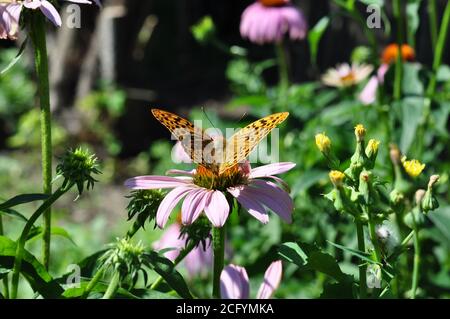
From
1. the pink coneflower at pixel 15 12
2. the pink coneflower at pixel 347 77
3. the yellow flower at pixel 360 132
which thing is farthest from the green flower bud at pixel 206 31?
the yellow flower at pixel 360 132

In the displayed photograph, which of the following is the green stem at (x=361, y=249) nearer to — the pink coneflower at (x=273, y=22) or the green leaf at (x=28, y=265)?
the green leaf at (x=28, y=265)

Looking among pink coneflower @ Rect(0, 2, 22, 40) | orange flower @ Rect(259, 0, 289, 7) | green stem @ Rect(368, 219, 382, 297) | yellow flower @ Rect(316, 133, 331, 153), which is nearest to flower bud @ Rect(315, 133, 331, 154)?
yellow flower @ Rect(316, 133, 331, 153)

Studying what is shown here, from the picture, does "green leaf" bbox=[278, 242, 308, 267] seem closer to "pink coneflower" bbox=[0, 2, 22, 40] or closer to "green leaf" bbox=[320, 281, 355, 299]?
"green leaf" bbox=[320, 281, 355, 299]

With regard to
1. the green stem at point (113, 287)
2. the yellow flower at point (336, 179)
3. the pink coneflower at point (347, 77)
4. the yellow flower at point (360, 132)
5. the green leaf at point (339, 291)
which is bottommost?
the green leaf at point (339, 291)

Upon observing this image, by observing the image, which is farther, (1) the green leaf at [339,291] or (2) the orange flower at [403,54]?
(2) the orange flower at [403,54]

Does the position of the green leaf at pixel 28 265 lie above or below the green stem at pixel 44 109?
below

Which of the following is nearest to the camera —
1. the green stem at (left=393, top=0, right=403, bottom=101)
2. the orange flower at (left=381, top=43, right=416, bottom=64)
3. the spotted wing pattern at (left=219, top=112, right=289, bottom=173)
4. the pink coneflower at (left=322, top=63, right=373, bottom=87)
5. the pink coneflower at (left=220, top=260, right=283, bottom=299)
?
the pink coneflower at (left=220, top=260, right=283, bottom=299)
